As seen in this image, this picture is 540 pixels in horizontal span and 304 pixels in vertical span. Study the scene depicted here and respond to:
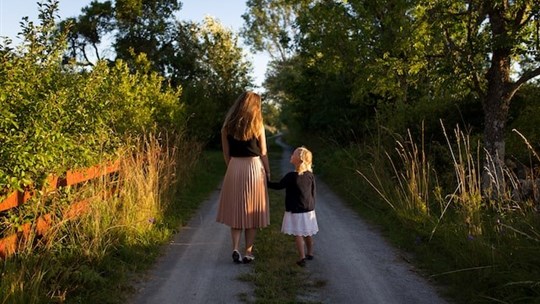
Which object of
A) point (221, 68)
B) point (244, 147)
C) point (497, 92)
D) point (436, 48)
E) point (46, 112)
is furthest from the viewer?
point (221, 68)

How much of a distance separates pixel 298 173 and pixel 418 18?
633 centimetres

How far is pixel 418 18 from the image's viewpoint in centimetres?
1105

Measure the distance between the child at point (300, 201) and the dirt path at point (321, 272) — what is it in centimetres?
42

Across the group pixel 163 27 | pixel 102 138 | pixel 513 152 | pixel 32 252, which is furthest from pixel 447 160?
pixel 163 27

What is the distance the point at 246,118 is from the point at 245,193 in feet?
2.95

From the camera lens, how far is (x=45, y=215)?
5.48 metres

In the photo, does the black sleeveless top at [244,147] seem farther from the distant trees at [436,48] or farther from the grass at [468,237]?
the distant trees at [436,48]

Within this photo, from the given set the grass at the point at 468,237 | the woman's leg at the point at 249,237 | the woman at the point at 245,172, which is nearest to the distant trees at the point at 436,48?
the grass at the point at 468,237

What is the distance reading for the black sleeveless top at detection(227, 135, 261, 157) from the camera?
20.2 feet

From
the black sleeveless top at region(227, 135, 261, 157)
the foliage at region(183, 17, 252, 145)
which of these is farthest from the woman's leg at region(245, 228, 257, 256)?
the foliage at region(183, 17, 252, 145)

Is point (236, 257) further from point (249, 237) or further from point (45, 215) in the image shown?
point (45, 215)

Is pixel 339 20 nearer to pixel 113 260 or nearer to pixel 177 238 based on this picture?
pixel 177 238

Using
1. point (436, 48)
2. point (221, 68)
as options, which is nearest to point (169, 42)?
point (221, 68)

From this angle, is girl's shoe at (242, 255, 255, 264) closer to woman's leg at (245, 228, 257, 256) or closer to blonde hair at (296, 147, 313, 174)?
woman's leg at (245, 228, 257, 256)
